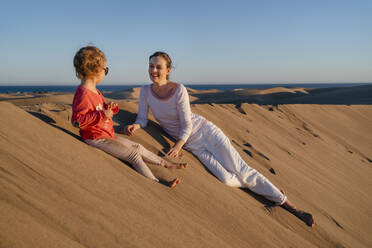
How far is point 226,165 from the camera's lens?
309 centimetres

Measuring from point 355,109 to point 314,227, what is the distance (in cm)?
935

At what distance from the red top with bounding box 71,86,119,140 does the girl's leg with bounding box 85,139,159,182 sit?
63 millimetres

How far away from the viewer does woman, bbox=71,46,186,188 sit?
2.38m

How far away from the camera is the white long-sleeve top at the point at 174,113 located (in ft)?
10.1

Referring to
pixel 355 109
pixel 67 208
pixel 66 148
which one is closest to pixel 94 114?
pixel 66 148

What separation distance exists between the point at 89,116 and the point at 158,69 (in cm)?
106

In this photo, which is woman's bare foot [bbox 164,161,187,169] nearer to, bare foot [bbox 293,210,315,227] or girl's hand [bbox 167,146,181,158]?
girl's hand [bbox 167,146,181,158]

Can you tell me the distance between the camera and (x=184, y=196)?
236cm

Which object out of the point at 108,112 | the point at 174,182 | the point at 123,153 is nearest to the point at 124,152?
the point at 123,153

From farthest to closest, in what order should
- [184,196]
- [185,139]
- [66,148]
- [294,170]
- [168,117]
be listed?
[294,170] < [168,117] < [185,139] < [184,196] < [66,148]

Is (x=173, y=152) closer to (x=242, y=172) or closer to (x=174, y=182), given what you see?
(x=174, y=182)

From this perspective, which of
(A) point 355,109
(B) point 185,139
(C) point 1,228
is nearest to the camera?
(C) point 1,228

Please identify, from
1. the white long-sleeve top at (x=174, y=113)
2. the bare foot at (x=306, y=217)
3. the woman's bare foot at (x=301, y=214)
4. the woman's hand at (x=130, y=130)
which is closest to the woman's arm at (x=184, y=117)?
the white long-sleeve top at (x=174, y=113)

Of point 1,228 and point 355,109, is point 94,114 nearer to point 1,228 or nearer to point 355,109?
point 1,228
